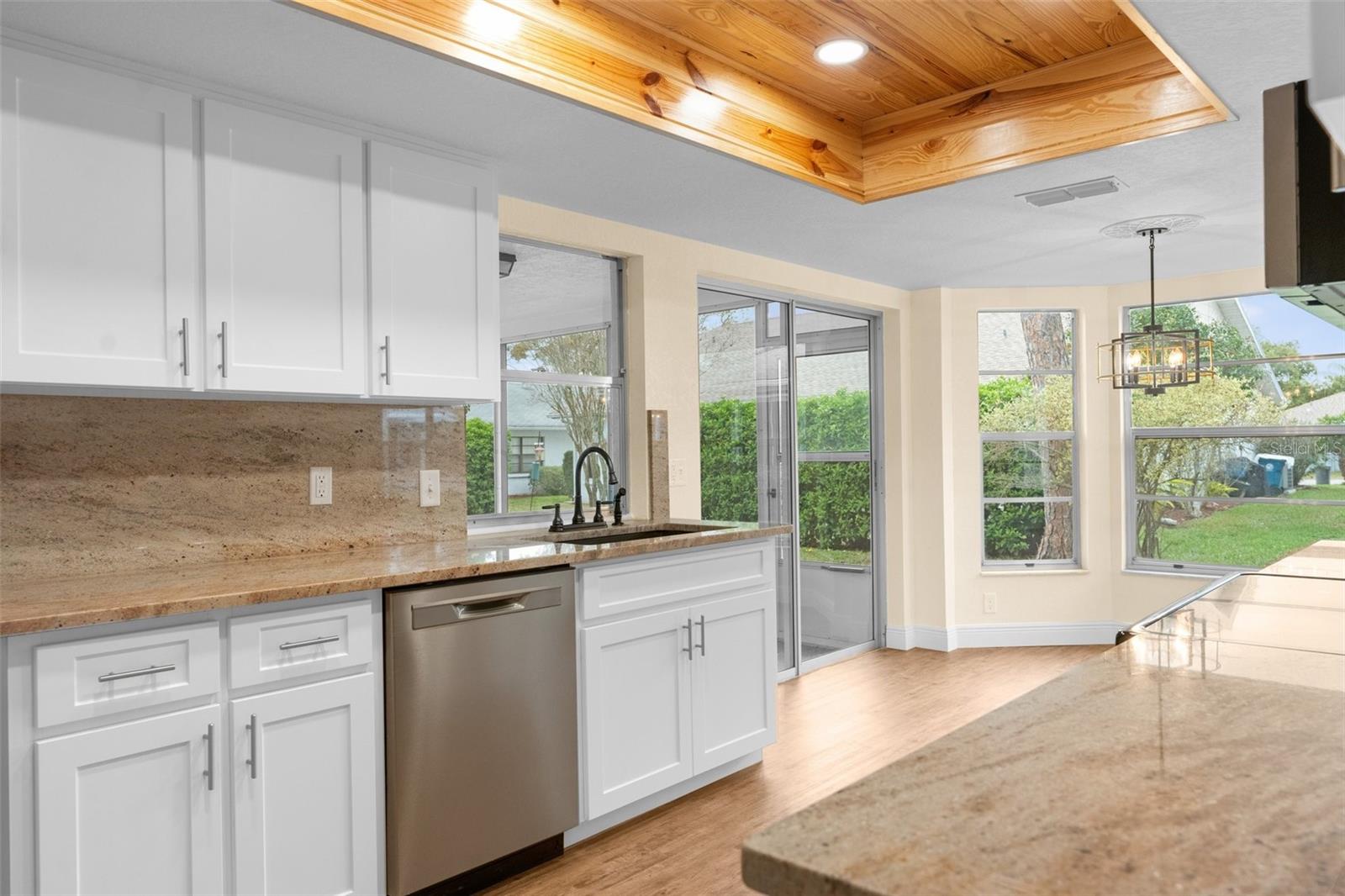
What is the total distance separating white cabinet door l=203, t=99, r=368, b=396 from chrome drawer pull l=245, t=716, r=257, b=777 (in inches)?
34.1

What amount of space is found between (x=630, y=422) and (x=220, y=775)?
7.30ft

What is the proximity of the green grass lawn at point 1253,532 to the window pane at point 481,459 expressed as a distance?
4.17 metres

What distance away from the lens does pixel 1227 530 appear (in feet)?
16.9

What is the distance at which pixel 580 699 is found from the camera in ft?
8.92

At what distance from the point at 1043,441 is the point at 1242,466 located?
42.0 inches

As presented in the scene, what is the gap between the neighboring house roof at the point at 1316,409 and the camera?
4.81 meters

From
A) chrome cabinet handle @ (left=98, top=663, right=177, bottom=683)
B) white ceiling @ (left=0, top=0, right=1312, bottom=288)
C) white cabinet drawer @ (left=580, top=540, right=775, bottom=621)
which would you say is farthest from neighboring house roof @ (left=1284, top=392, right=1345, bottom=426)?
chrome cabinet handle @ (left=98, top=663, right=177, bottom=683)

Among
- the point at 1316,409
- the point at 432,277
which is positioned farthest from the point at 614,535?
the point at 1316,409

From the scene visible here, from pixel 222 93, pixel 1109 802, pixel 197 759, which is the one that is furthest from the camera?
pixel 222 93

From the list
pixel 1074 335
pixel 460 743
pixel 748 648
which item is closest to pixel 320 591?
pixel 460 743

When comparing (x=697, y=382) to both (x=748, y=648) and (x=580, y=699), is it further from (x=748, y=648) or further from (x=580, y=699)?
(x=580, y=699)

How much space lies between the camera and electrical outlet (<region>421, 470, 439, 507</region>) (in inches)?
122

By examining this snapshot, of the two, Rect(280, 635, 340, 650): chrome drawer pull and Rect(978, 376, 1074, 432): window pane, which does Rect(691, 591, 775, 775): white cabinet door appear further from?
Rect(978, 376, 1074, 432): window pane

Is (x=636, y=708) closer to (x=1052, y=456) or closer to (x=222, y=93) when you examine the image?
(x=222, y=93)
